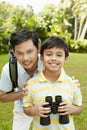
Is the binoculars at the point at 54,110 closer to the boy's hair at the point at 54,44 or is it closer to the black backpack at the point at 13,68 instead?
the boy's hair at the point at 54,44

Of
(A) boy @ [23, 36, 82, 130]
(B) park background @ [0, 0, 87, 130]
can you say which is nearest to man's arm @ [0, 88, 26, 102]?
(A) boy @ [23, 36, 82, 130]

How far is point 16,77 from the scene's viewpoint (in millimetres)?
2764

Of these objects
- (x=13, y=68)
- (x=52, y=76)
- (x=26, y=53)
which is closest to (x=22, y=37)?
(x=26, y=53)

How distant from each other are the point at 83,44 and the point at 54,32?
85.0 inches

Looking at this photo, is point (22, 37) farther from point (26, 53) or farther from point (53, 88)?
point (53, 88)

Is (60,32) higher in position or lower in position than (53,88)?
lower

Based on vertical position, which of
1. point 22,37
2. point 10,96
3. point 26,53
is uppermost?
point 22,37

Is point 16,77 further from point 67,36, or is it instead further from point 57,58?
point 67,36

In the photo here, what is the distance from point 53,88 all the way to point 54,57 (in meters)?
0.22

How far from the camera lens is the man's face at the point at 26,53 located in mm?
2564

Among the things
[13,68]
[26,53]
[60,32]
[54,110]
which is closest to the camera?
[54,110]

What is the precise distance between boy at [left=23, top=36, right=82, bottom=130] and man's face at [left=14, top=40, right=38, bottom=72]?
12cm

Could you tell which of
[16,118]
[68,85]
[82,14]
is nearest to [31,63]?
[68,85]

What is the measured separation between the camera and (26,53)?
2.57 meters
